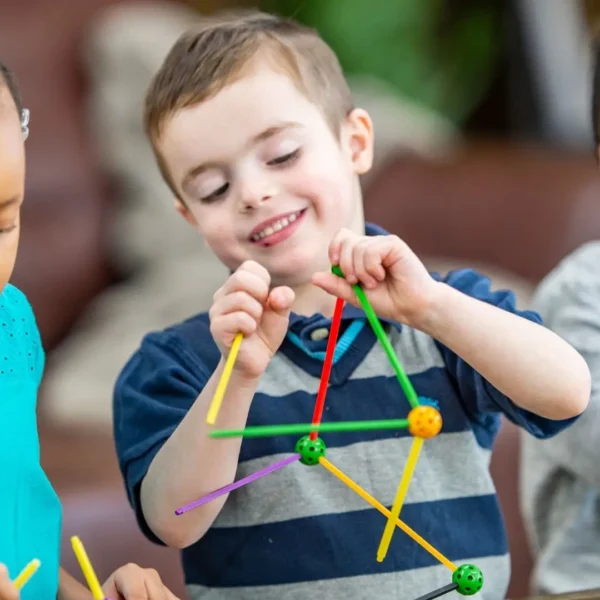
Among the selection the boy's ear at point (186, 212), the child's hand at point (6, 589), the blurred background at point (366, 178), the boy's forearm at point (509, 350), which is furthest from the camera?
the blurred background at point (366, 178)

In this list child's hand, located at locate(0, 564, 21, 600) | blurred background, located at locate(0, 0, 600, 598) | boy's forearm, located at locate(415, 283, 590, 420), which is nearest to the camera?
child's hand, located at locate(0, 564, 21, 600)

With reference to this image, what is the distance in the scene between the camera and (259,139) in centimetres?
59

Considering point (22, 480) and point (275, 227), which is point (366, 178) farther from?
point (22, 480)

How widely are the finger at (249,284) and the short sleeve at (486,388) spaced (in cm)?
16

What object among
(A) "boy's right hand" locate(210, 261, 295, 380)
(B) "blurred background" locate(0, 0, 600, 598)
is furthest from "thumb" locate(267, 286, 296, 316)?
(B) "blurred background" locate(0, 0, 600, 598)

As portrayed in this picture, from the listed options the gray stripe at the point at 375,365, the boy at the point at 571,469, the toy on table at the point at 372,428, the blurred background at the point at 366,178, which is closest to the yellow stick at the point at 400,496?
the toy on table at the point at 372,428

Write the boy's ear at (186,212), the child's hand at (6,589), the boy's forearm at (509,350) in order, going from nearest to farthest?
1. the child's hand at (6,589)
2. the boy's forearm at (509,350)
3. the boy's ear at (186,212)

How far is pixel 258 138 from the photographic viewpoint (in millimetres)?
594

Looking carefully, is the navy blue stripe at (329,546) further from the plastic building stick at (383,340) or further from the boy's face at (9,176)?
the boy's face at (9,176)

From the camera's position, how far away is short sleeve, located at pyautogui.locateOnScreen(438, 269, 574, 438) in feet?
1.97

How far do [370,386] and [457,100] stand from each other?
1.46 metres

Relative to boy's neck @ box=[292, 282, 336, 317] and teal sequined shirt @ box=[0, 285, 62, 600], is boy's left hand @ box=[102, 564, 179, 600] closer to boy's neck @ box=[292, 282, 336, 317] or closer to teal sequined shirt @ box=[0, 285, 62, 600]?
teal sequined shirt @ box=[0, 285, 62, 600]

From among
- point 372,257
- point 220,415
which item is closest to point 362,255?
point 372,257

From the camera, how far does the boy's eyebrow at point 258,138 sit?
0.59m
